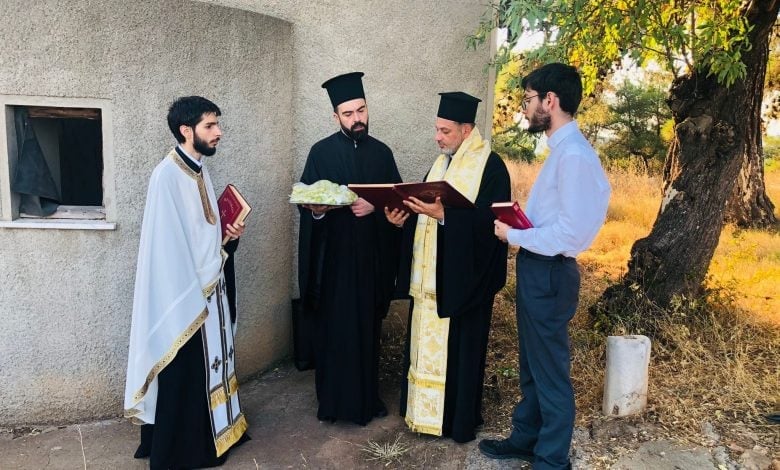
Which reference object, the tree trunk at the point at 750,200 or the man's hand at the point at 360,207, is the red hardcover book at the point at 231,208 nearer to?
the man's hand at the point at 360,207

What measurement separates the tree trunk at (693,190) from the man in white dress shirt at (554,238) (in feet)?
8.40

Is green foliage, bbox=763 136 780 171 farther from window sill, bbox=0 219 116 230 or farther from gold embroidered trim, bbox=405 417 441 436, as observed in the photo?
window sill, bbox=0 219 116 230

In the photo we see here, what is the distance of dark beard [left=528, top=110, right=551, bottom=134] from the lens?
125 inches

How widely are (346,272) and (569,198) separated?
1.80 m

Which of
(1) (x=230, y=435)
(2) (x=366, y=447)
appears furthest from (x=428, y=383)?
(1) (x=230, y=435)

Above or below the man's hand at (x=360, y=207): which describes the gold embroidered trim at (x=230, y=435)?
below

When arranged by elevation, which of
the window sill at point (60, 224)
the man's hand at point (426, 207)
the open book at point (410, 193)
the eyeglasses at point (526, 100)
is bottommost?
the window sill at point (60, 224)

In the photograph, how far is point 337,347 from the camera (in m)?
4.32

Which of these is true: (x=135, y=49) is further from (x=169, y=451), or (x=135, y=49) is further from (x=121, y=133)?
(x=169, y=451)

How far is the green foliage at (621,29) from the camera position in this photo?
3.79 metres

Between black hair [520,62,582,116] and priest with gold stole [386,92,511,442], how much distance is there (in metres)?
0.67

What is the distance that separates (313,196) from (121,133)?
1.40m

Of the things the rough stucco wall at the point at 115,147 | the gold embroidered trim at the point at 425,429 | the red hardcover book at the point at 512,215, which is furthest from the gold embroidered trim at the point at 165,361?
the red hardcover book at the point at 512,215

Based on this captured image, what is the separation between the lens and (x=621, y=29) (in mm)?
4176
